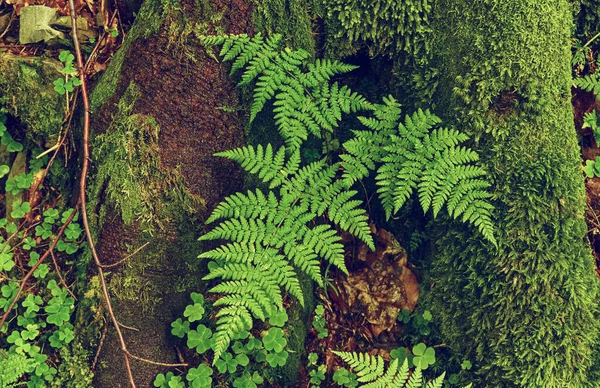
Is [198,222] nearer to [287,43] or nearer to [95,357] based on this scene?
[95,357]

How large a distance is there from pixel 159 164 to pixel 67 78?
116 centimetres

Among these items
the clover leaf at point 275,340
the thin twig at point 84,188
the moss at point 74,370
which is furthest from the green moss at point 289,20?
the moss at point 74,370

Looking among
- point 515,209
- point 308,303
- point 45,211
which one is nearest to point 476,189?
point 515,209

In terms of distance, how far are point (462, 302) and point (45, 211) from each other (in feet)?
10.3

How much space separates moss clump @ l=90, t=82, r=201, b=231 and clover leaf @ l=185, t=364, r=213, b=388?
1.00 metres

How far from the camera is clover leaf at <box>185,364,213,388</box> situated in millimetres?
3373

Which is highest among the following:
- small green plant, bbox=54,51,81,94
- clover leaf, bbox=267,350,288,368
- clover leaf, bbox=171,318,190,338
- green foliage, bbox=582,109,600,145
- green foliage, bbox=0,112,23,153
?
green foliage, bbox=582,109,600,145

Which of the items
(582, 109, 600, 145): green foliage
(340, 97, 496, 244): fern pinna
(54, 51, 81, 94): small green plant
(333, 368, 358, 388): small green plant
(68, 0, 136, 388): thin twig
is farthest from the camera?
(582, 109, 600, 145): green foliage

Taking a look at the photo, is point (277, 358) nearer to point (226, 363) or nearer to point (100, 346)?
point (226, 363)

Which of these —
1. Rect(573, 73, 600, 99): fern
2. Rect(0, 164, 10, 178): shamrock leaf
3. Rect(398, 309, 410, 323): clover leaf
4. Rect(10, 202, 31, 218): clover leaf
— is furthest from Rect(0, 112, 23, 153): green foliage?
Rect(573, 73, 600, 99): fern

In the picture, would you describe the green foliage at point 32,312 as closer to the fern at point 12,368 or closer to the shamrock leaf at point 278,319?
the fern at point 12,368

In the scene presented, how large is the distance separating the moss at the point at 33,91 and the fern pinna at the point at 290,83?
55.5 inches

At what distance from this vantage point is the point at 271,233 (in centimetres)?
329

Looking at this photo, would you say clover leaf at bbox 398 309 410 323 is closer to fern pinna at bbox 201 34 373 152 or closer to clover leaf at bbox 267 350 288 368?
clover leaf at bbox 267 350 288 368
